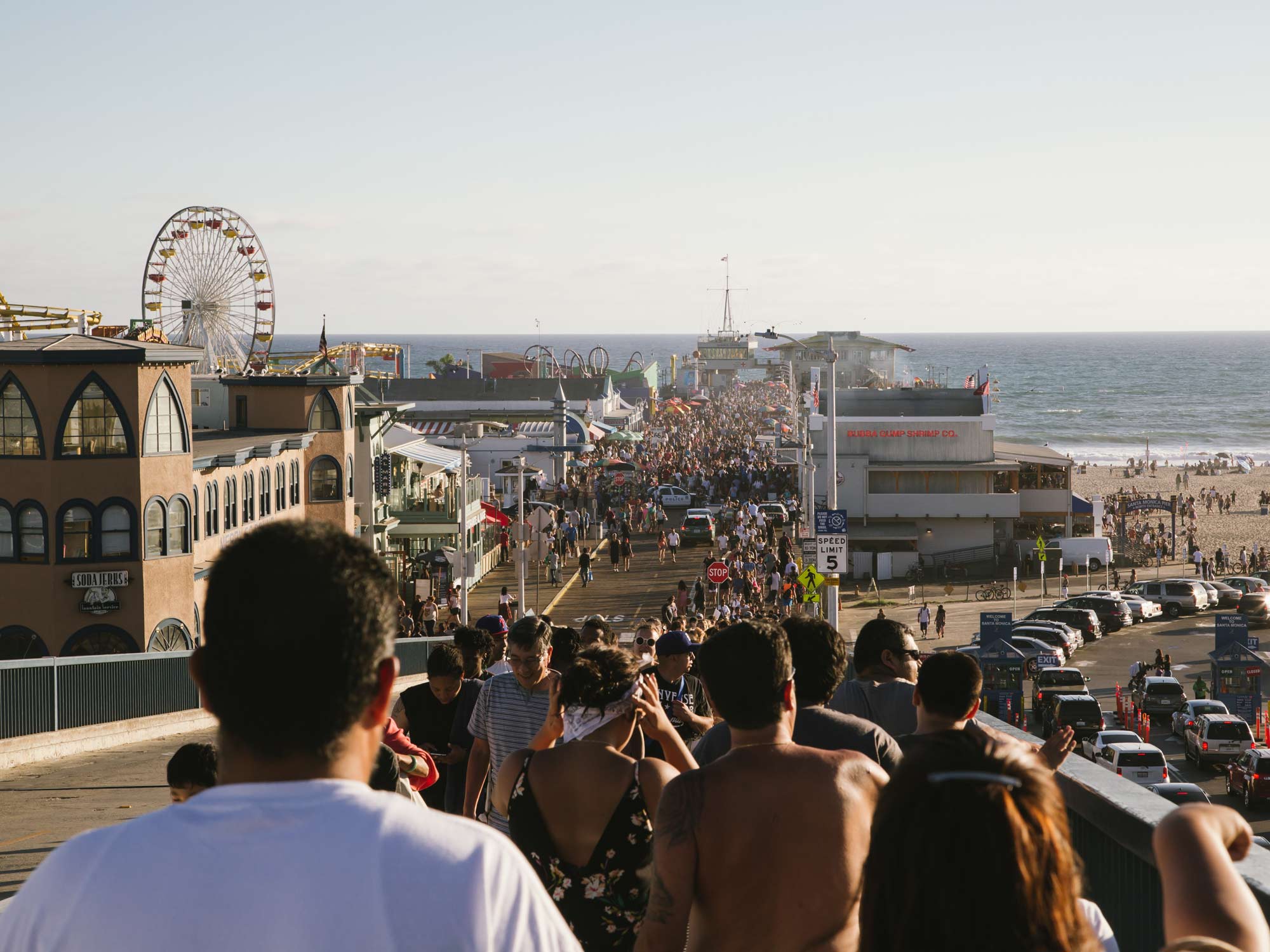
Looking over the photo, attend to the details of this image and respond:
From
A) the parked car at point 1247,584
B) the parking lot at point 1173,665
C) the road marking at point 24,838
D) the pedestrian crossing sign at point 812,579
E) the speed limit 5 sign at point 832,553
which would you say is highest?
the speed limit 5 sign at point 832,553

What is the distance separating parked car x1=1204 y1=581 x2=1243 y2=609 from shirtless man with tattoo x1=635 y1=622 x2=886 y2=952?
162 ft

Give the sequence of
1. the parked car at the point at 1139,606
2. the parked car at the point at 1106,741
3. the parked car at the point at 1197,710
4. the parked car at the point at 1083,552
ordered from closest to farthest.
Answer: the parked car at the point at 1106,741
the parked car at the point at 1197,710
the parked car at the point at 1139,606
the parked car at the point at 1083,552

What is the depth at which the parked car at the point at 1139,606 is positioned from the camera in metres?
47.7

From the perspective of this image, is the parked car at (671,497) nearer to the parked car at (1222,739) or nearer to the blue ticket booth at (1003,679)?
the blue ticket booth at (1003,679)

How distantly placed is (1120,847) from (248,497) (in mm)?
32136

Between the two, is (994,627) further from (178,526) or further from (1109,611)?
(178,526)

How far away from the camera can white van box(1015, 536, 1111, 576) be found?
190 ft

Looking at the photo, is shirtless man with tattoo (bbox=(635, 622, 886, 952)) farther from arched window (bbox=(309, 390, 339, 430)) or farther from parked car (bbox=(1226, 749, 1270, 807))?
arched window (bbox=(309, 390, 339, 430))

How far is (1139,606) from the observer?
157 ft

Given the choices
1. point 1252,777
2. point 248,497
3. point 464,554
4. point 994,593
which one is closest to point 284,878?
point 1252,777

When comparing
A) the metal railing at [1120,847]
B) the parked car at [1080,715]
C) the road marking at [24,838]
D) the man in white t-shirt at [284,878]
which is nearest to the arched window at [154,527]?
the road marking at [24,838]

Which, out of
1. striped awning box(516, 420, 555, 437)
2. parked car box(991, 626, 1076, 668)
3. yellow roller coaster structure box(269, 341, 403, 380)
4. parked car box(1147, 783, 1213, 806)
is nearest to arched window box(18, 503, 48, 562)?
yellow roller coaster structure box(269, 341, 403, 380)

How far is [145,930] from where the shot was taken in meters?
2.22

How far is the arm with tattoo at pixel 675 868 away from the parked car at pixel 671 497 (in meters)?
62.0
